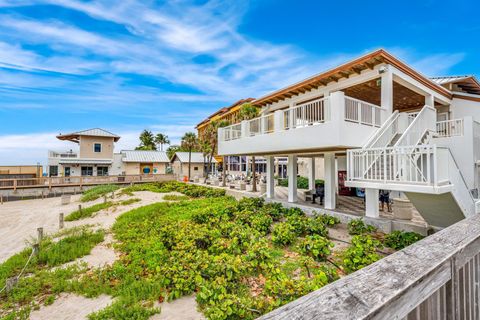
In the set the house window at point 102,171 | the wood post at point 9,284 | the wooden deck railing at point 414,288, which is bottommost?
the wood post at point 9,284

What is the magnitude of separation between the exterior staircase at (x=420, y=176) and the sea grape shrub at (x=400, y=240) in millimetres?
1057

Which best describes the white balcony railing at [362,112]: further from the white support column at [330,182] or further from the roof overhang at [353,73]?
the white support column at [330,182]

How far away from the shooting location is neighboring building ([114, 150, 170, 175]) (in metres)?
31.6

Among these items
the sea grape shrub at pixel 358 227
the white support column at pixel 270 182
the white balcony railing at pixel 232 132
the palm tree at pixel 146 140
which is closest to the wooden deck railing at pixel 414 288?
the sea grape shrub at pixel 358 227

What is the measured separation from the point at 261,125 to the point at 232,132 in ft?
8.30

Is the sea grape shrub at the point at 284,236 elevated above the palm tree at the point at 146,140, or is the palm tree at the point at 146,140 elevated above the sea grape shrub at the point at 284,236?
the palm tree at the point at 146,140

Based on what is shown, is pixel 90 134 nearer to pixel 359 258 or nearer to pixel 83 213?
pixel 83 213

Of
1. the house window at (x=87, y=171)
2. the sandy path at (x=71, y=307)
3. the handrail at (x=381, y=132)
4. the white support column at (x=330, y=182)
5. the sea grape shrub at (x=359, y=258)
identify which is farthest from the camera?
the house window at (x=87, y=171)

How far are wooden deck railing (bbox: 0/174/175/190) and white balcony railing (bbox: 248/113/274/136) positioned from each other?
20806 millimetres

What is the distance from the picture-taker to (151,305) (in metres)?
4.80

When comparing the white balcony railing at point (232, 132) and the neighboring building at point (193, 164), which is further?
the neighboring building at point (193, 164)

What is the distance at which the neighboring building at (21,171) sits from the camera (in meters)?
25.1

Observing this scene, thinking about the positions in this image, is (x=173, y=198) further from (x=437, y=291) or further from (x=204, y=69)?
(x=437, y=291)

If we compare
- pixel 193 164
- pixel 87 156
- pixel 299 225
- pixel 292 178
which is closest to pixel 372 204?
pixel 299 225
